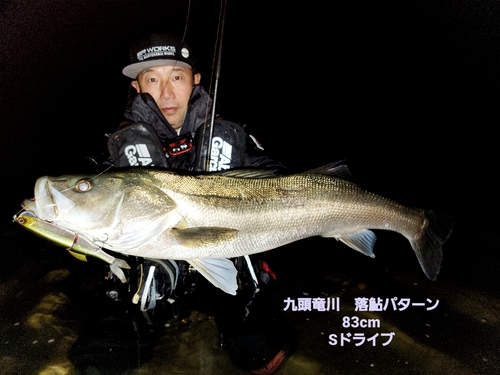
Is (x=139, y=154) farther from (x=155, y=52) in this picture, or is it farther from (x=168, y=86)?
(x=155, y=52)

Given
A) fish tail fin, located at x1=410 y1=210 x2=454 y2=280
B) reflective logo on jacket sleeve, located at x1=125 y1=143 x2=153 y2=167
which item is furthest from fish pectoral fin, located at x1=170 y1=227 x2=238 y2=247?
fish tail fin, located at x1=410 y1=210 x2=454 y2=280

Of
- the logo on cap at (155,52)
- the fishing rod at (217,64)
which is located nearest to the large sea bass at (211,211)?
the fishing rod at (217,64)

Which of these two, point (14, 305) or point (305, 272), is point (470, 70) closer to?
point (305, 272)

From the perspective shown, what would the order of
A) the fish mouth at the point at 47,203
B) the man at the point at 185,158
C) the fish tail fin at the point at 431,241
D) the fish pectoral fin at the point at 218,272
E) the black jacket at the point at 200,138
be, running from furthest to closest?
1. the black jacket at the point at 200,138
2. the man at the point at 185,158
3. the fish tail fin at the point at 431,241
4. the fish pectoral fin at the point at 218,272
5. the fish mouth at the point at 47,203

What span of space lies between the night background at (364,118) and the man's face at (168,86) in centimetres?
44

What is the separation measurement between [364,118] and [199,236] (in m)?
15.5

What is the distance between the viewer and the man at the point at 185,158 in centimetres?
254

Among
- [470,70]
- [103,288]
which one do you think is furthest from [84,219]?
[470,70]

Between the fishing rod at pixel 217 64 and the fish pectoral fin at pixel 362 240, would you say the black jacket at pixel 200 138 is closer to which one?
the fishing rod at pixel 217 64

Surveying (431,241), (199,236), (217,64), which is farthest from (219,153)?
(431,241)

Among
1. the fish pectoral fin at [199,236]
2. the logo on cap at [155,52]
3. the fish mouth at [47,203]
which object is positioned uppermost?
the logo on cap at [155,52]

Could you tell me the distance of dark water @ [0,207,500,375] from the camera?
2.28m

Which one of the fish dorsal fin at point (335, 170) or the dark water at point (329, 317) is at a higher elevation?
the fish dorsal fin at point (335, 170)

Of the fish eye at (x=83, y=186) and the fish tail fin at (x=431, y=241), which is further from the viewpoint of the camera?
the fish tail fin at (x=431, y=241)
